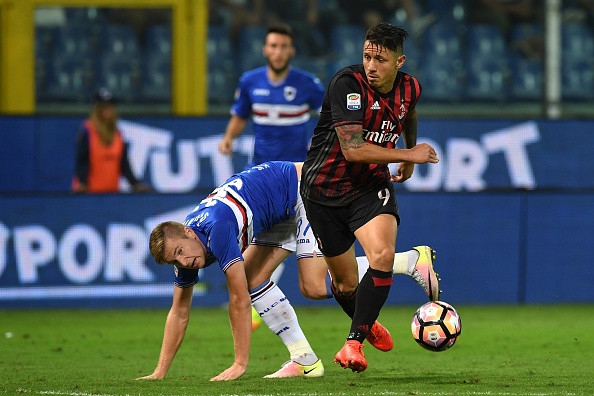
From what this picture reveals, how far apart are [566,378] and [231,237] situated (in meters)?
2.20

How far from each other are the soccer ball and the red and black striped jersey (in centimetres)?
94

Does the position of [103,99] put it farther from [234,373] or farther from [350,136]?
[350,136]

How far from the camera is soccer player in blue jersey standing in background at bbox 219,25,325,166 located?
30.9 feet

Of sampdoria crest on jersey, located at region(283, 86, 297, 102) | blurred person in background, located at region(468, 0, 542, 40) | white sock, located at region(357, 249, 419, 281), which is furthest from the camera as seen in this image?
blurred person in background, located at region(468, 0, 542, 40)

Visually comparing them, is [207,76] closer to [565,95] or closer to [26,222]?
[26,222]

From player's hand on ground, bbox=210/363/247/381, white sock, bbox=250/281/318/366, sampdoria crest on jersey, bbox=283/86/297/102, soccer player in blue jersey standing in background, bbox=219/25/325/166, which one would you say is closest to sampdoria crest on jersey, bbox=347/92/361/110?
white sock, bbox=250/281/318/366

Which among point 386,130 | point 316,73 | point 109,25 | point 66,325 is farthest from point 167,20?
point 386,130

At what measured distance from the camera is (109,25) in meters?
13.4

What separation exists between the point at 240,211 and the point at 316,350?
2.21m

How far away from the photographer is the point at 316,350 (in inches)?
320

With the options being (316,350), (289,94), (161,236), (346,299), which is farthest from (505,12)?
(161,236)

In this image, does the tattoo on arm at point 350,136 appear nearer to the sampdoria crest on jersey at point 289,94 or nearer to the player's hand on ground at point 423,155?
the player's hand on ground at point 423,155

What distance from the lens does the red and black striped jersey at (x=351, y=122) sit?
5.94 meters

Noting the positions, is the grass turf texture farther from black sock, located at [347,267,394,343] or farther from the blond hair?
the blond hair
